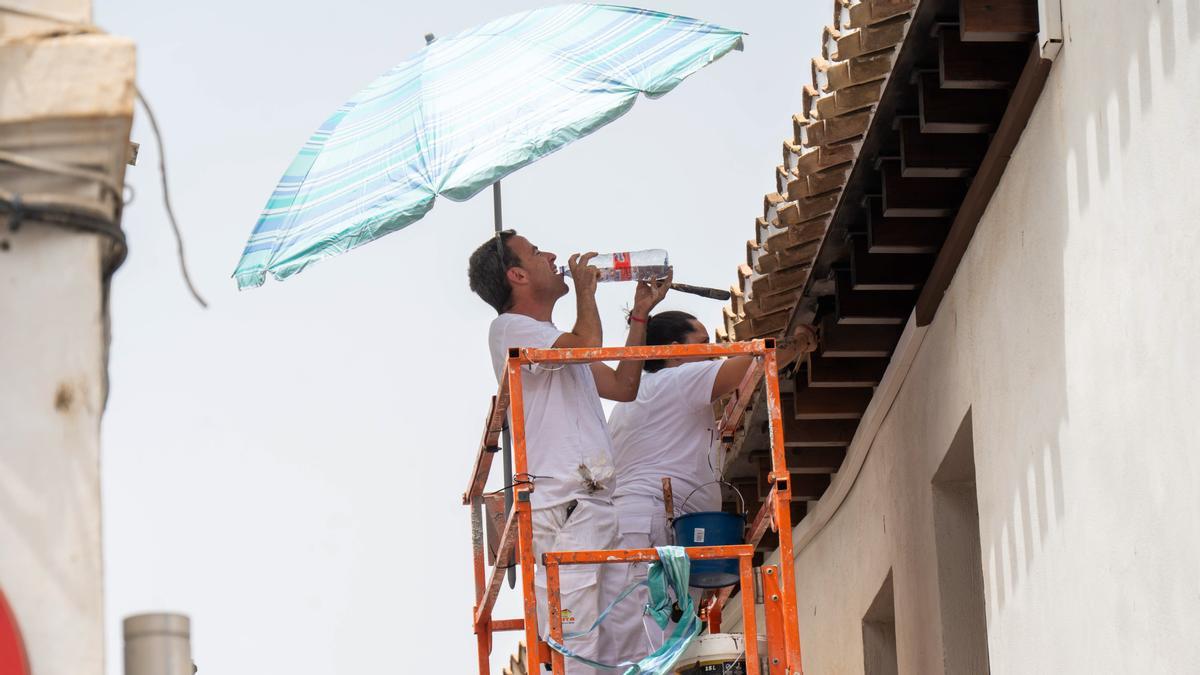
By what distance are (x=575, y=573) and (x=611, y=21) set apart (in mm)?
2444

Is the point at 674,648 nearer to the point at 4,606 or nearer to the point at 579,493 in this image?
the point at 579,493

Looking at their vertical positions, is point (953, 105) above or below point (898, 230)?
above

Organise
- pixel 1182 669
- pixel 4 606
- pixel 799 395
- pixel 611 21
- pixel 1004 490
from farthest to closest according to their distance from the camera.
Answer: pixel 799 395
pixel 611 21
pixel 1004 490
pixel 1182 669
pixel 4 606

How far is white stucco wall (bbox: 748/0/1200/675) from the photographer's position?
5.84 metres

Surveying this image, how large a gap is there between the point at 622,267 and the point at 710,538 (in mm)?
1217

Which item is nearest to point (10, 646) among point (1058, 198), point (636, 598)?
point (1058, 198)

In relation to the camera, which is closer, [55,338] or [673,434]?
[55,338]

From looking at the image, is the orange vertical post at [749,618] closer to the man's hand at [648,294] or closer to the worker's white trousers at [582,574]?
the worker's white trousers at [582,574]

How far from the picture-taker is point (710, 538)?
8625 millimetres

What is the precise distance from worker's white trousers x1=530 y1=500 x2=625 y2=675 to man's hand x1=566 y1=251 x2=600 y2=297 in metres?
0.89

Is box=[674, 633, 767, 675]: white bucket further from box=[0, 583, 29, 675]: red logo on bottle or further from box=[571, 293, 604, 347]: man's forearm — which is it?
box=[0, 583, 29, 675]: red logo on bottle

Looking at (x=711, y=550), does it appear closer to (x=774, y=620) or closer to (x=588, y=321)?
(x=774, y=620)

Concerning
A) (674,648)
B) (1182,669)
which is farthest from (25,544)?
(674,648)

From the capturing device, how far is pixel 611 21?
372 inches
